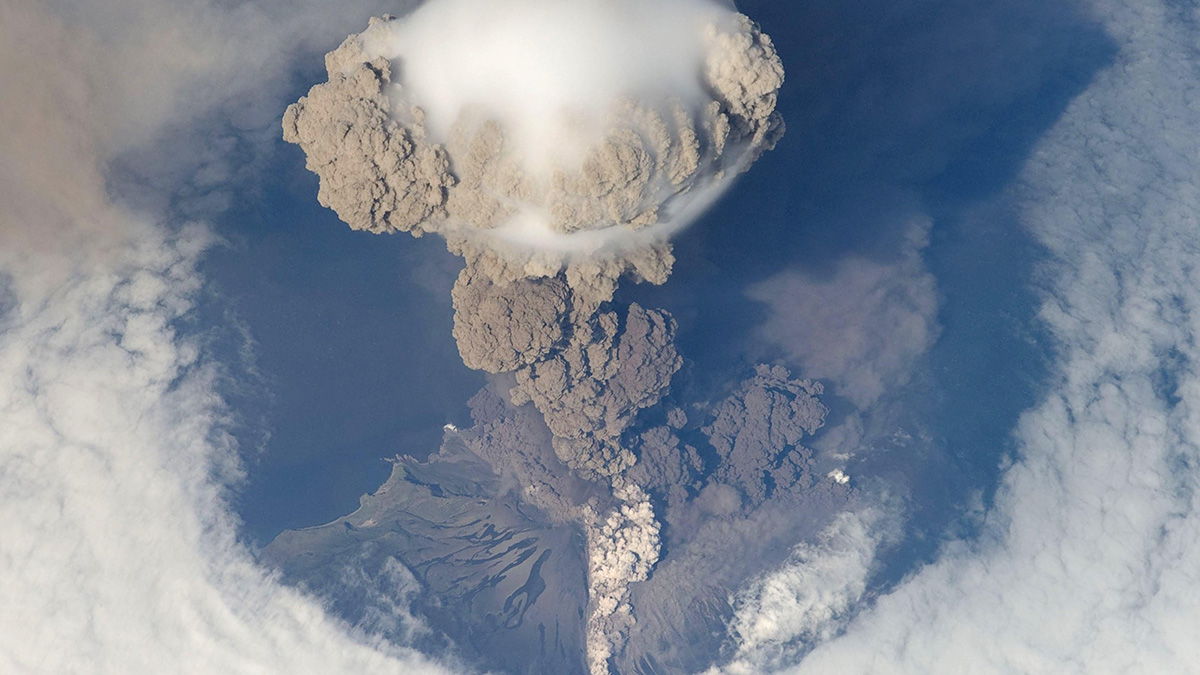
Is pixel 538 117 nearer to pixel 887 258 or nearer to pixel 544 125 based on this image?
pixel 544 125

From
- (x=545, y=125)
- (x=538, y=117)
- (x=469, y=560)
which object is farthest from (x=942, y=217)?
(x=469, y=560)

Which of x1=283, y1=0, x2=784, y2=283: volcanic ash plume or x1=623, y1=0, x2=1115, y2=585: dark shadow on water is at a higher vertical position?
x1=283, y1=0, x2=784, y2=283: volcanic ash plume

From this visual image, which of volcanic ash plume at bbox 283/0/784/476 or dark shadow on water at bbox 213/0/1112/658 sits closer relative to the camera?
volcanic ash plume at bbox 283/0/784/476

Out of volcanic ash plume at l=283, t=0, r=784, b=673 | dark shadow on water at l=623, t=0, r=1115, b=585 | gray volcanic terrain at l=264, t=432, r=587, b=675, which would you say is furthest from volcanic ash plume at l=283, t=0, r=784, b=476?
gray volcanic terrain at l=264, t=432, r=587, b=675

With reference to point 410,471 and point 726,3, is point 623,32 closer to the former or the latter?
point 726,3

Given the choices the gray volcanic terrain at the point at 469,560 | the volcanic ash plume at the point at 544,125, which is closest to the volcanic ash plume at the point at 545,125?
the volcanic ash plume at the point at 544,125

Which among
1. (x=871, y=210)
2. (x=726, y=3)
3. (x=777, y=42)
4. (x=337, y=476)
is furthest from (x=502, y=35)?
(x=337, y=476)

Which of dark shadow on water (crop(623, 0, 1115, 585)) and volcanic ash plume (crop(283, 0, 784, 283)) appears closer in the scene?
volcanic ash plume (crop(283, 0, 784, 283))

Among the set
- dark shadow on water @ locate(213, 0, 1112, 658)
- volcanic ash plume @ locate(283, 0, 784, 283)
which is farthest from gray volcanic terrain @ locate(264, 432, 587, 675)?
volcanic ash plume @ locate(283, 0, 784, 283)

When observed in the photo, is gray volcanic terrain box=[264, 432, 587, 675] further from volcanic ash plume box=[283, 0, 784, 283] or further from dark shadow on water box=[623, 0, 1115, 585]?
volcanic ash plume box=[283, 0, 784, 283]

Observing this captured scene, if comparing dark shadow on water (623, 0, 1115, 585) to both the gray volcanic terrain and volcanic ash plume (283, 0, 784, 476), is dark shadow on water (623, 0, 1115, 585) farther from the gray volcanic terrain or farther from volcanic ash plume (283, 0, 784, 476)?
the gray volcanic terrain
